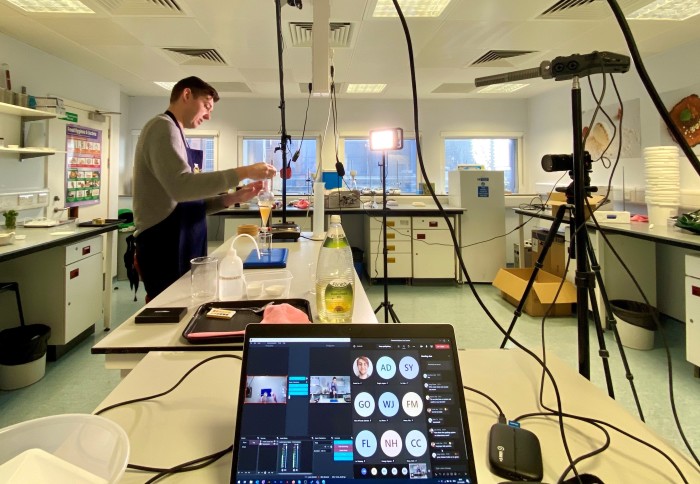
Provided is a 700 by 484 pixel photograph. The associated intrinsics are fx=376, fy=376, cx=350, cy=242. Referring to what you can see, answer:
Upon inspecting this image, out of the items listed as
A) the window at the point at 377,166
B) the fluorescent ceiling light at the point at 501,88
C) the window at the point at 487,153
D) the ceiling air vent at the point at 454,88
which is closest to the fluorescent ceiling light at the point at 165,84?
the window at the point at 377,166

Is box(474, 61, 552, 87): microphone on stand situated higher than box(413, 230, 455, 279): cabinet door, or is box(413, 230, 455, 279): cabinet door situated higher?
box(474, 61, 552, 87): microphone on stand

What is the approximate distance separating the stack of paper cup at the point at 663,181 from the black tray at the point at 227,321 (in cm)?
306

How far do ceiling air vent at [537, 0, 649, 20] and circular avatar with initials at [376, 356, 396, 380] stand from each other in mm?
3312

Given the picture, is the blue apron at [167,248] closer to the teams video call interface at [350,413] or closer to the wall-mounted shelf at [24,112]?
the teams video call interface at [350,413]

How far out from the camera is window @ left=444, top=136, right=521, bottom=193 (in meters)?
6.20

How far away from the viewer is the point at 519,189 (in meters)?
6.28

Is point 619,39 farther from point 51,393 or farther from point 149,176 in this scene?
point 51,393

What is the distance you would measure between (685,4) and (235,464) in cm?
408

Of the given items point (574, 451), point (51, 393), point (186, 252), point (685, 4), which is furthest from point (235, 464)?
point (685, 4)

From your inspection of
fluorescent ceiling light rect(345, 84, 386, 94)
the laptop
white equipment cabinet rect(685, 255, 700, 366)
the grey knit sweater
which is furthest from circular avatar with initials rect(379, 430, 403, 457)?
fluorescent ceiling light rect(345, 84, 386, 94)

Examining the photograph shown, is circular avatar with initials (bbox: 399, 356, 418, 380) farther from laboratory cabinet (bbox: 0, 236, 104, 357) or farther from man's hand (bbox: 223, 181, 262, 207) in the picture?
laboratory cabinet (bbox: 0, 236, 104, 357)

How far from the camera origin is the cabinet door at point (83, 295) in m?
2.52

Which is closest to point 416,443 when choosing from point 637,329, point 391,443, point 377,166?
point 391,443

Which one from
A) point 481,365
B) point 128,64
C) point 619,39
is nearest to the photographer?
point 481,365
